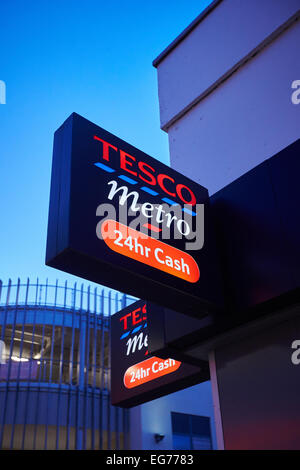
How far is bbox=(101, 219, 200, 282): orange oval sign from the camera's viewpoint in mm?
3992

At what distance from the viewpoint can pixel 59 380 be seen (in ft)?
49.4

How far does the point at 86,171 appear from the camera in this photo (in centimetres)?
425

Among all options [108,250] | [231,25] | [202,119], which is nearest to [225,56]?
[231,25]

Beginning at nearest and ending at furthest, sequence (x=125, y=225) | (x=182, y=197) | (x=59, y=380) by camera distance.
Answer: (x=125, y=225)
(x=182, y=197)
(x=59, y=380)

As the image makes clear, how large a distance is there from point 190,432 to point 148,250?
14166 millimetres

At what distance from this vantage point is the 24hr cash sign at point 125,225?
3.86 metres

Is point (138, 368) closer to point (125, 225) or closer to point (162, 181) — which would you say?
point (162, 181)

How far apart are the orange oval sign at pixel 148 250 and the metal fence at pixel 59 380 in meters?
11.1

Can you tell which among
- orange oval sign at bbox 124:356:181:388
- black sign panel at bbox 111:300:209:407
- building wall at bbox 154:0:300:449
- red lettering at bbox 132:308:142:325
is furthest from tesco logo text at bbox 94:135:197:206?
red lettering at bbox 132:308:142:325

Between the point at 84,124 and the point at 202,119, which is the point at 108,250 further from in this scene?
the point at 202,119

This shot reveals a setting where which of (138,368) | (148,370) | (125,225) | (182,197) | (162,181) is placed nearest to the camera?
(125,225)

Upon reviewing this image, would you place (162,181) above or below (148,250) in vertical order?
above

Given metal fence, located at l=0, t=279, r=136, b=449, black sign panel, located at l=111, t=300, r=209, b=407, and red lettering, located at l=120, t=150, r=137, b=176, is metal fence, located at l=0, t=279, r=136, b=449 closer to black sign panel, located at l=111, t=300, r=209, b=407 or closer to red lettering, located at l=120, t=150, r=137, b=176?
black sign panel, located at l=111, t=300, r=209, b=407

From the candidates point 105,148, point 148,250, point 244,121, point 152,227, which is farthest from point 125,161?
point 244,121
